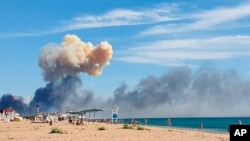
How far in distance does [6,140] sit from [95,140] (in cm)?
630

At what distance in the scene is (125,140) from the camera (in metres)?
28.7

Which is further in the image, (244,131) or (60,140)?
(60,140)

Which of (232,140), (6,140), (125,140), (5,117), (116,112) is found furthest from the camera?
(5,117)

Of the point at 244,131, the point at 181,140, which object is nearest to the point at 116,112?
the point at 181,140

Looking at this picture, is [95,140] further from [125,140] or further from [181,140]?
[181,140]

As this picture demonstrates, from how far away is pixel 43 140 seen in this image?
29344 millimetres

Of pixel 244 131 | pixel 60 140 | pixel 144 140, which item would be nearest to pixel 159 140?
pixel 144 140

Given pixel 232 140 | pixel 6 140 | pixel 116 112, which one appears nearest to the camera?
pixel 232 140

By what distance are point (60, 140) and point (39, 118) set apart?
7989cm

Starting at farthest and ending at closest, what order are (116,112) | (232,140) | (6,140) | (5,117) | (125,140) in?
(5,117) → (116,112) → (6,140) → (125,140) → (232,140)

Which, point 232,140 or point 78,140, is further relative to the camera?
point 78,140

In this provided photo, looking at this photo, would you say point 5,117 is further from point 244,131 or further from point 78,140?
point 244,131

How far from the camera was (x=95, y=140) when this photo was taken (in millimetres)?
29047

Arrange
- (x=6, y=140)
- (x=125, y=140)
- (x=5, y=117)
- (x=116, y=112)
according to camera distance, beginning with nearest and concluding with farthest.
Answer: (x=125, y=140) → (x=6, y=140) → (x=116, y=112) → (x=5, y=117)
